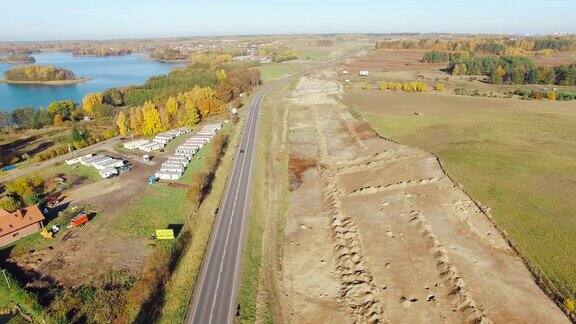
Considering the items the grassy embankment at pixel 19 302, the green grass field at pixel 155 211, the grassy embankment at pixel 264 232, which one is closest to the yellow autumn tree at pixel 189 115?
the grassy embankment at pixel 264 232

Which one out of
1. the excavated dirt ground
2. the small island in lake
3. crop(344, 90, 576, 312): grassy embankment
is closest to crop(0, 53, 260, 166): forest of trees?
crop(344, 90, 576, 312): grassy embankment

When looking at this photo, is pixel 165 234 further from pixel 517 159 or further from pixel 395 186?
pixel 517 159

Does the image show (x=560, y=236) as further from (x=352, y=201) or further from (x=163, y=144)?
(x=163, y=144)

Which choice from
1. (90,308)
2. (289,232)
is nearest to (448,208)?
(289,232)

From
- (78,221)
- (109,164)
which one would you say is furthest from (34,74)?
(78,221)

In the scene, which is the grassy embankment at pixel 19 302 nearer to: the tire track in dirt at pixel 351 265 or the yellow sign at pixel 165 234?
the yellow sign at pixel 165 234

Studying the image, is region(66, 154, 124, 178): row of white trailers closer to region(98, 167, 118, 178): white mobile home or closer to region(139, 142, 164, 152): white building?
region(98, 167, 118, 178): white mobile home
